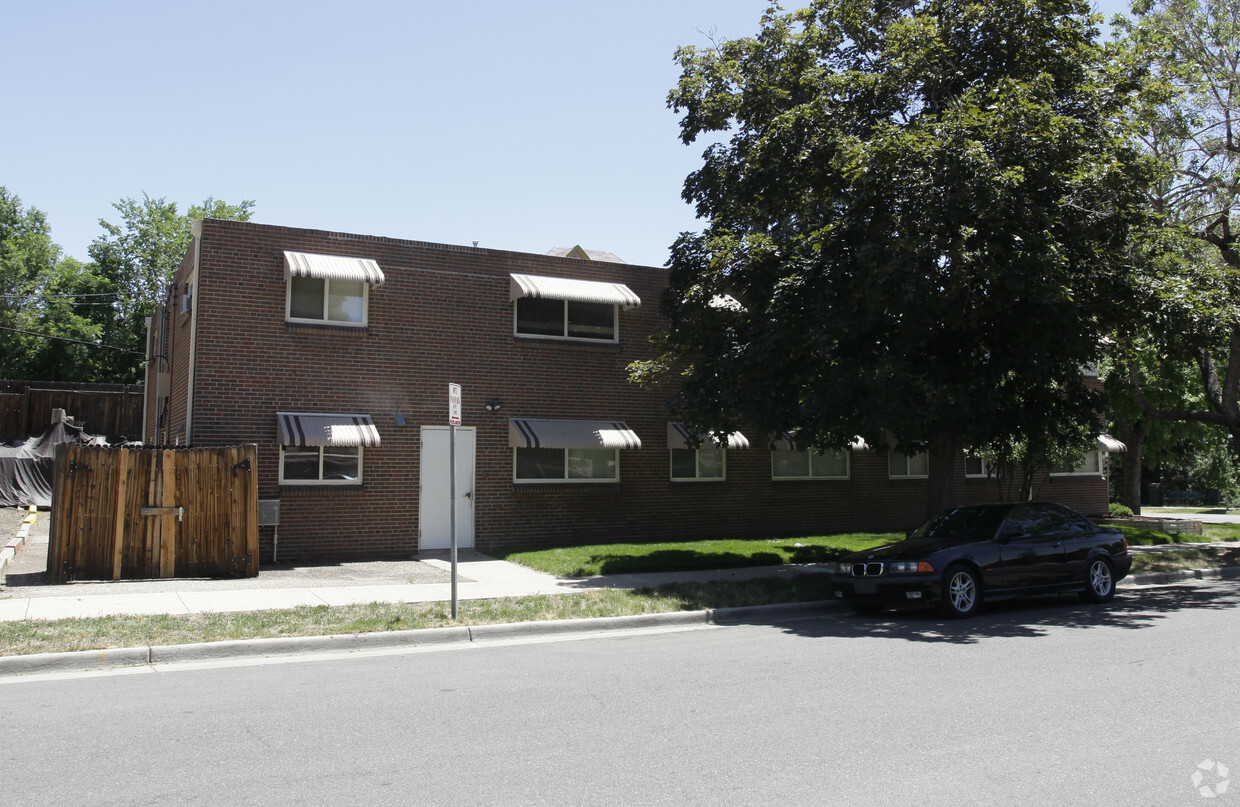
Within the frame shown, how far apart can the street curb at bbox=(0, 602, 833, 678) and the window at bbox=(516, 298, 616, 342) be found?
8.30m

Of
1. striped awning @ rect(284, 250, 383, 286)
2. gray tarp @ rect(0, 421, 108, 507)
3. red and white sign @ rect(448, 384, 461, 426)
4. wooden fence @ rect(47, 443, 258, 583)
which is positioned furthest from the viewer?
gray tarp @ rect(0, 421, 108, 507)

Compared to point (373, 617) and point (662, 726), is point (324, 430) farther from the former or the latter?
point (662, 726)

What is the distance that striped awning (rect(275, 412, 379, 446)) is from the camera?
15.1 meters

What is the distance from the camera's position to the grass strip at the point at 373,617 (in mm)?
8727

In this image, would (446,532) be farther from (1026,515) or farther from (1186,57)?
(1186,57)

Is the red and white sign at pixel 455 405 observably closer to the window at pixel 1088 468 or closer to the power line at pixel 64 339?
the window at pixel 1088 468

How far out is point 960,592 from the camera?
430 inches

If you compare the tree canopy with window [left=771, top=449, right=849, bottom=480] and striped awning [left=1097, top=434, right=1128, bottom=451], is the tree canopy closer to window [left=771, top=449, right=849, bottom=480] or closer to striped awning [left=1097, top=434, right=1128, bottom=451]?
window [left=771, top=449, right=849, bottom=480]

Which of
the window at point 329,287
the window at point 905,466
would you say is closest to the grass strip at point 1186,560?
the window at point 905,466

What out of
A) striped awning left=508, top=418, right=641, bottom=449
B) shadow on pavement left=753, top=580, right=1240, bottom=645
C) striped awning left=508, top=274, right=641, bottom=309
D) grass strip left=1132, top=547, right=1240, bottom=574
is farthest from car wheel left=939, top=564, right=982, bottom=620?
striped awning left=508, top=274, right=641, bottom=309

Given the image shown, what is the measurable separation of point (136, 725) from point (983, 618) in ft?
29.3

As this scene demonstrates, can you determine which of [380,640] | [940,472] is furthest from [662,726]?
[940,472]

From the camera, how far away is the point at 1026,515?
11844 millimetres

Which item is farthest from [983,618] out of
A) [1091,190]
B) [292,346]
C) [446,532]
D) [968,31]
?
[292,346]
